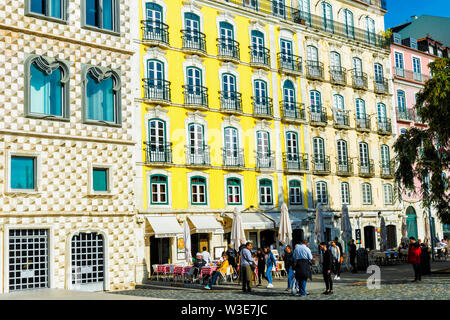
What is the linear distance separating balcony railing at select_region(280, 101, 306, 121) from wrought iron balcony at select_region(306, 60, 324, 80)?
2039 millimetres

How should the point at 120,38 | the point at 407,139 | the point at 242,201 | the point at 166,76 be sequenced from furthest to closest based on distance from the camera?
the point at 242,201
the point at 166,76
the point at 407,139
the point at 120,38

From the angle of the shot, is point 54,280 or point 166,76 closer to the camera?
point 54,280

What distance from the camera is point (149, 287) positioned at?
24531 mm

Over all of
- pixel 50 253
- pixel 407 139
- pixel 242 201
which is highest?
pixel 407 139

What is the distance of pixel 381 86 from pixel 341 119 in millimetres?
5218

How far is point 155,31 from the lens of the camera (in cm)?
2992

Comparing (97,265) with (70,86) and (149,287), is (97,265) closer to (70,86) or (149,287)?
(149,287)

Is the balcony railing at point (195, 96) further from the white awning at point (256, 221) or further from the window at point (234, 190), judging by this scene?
the white awning at point (256, 221)

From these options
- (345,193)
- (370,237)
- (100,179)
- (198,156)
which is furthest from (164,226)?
(370,237)

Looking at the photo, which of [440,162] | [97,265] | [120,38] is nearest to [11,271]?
[97,265]

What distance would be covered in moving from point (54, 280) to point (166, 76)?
1208 centimetres

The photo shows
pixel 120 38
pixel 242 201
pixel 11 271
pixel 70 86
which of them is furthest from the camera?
pixel 242 201

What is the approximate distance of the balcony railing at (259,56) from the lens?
34250 millimetres

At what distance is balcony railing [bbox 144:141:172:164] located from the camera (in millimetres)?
28859
